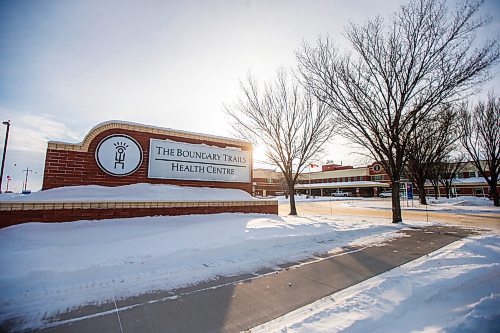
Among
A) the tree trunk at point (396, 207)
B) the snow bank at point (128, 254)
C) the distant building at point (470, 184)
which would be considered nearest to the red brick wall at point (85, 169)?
the snow bank at point (128, 254)

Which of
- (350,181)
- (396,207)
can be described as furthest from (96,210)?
(350,181)

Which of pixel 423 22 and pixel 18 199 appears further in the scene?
pixel 423 22

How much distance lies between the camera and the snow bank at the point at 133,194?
25.4 feet

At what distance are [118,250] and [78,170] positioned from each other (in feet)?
16.3

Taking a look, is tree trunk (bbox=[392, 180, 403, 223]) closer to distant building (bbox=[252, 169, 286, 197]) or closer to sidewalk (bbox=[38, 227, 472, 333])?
sidewalk (bbox=[38, 227, 472, 333])

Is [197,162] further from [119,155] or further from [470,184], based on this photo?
[470,184]

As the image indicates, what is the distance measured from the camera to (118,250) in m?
5.75

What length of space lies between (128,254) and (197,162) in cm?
654

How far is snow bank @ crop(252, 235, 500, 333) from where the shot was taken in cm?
280

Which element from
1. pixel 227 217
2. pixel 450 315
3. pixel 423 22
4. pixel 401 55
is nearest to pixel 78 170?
pixel 227 217

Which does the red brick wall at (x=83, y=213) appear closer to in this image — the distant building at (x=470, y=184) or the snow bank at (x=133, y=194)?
the snow bank at (x=133, y=194)

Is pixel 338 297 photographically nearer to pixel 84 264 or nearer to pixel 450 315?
pixel 450 315

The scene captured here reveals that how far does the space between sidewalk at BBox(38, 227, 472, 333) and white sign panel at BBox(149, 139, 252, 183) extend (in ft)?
24.6

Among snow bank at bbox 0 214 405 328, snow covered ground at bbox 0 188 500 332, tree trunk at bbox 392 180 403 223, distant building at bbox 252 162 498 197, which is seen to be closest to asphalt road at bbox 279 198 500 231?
tree trunk at bbox 392 180 403 223
